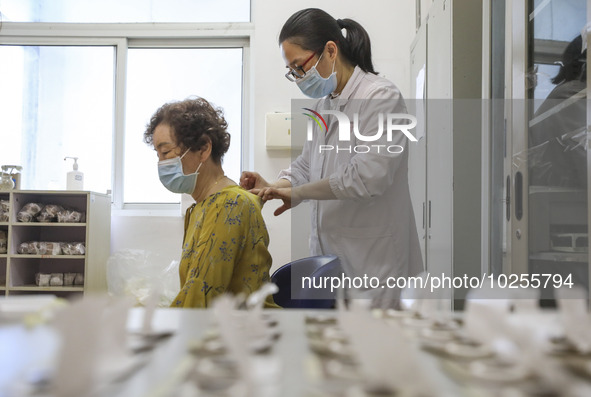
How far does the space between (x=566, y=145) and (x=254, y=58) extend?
2.44 metres

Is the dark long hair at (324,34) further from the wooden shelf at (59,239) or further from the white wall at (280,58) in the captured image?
the wooden shelf at (59,239)

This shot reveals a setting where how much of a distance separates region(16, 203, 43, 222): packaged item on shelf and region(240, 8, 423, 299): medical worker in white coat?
2.12 meters

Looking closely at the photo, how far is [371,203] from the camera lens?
1.67m

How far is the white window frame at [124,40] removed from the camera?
12.1 ft

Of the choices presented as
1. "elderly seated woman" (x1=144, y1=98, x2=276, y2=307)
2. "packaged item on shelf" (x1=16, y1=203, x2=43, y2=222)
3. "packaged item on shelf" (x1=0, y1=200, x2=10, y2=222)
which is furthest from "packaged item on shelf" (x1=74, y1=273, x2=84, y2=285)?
"elderly seated woman" (x1=144, y1=98, x2=276, y2=307)

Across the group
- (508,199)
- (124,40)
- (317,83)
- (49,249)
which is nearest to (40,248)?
(49,249)

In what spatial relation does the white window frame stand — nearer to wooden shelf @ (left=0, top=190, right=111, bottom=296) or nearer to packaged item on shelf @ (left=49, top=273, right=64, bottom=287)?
wooden shelf @ (left=0, top=190, right=111, bottom=296)

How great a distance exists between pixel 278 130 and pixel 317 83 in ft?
5.26

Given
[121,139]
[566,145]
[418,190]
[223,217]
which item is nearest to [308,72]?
[223,217]

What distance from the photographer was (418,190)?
2584 mm

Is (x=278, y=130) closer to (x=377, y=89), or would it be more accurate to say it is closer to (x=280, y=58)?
(x=280, y=58)

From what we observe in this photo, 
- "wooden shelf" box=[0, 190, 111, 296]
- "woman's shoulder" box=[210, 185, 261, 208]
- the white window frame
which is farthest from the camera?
the white window frame

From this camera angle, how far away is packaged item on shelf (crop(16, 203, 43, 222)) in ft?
10.5

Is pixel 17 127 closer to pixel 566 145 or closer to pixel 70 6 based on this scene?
pixel 70 6
